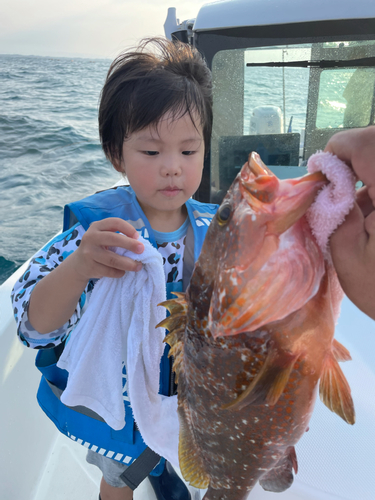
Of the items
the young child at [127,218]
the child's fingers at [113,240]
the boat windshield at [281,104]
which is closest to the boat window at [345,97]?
the boat windshield at [281,104]

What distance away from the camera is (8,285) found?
9.30 feet

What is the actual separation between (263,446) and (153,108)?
4.44ft

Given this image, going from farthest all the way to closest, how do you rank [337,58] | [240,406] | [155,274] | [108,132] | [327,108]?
1. [327,108]
2. [337,58]
3. [108,132]
4. [155,274]
5. [240,406]

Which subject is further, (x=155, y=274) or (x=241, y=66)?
(x=241, y=66)

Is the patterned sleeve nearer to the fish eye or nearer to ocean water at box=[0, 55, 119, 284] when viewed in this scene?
the fish eye

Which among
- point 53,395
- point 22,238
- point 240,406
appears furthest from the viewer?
point 22,238

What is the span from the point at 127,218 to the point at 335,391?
1214mm

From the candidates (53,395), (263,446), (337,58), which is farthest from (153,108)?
(337,58)

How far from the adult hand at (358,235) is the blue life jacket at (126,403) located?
113 cm

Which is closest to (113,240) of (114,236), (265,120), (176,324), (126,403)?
(114,236)

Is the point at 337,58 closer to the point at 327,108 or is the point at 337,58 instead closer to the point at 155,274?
the point at 327,108

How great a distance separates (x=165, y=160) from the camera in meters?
1.59

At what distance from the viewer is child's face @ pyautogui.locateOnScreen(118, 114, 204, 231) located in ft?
5.21

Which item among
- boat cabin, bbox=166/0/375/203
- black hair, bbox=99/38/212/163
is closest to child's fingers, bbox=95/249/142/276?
black hair, bbox=99/38/212/163
